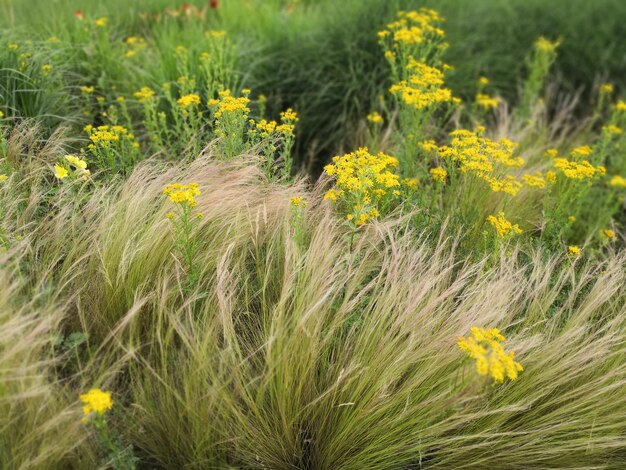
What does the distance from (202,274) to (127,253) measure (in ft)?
0.93

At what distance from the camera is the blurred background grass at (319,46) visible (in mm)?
3954

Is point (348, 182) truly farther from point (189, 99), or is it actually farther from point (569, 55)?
point (569, 55)

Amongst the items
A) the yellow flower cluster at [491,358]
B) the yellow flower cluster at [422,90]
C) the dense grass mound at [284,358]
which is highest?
the yellow flower cluster at [422,90]

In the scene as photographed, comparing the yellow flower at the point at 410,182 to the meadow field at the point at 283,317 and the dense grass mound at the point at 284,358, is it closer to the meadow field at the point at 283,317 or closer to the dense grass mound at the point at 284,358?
the meadow field at the point at 283,317

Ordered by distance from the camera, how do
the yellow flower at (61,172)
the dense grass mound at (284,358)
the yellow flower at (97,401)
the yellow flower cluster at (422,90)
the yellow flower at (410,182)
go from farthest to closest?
the yellow flower cluster at (422,90) < the yellow flower at (410,182) < the yellow flower at (61,172) < the dense grass mound at (284,358) < the yellow flower at (97,401)

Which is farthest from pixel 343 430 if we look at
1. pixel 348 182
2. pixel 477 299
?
pixel 348 182

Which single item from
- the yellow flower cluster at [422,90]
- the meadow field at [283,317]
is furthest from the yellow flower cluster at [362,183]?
the yellow flower cluster at [422,90]

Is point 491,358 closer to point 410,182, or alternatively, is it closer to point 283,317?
point 283,317

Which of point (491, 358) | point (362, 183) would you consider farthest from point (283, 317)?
point (491, 358)

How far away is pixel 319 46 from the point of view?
4.15m

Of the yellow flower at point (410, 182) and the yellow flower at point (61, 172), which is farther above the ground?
the yellow flower at point (61, 172)

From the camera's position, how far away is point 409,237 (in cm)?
230

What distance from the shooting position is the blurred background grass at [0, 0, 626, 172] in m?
3.95

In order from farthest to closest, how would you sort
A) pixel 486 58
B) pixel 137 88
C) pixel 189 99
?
pixel 486 58
pixel 137 88
pixel 189 99
